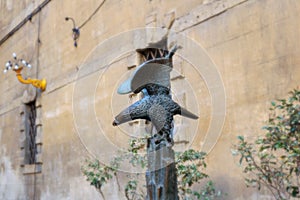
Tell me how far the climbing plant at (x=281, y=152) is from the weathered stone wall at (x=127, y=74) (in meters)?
0.37

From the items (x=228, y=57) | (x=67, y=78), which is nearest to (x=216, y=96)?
(x=228, y=57)

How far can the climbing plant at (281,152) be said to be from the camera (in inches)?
126

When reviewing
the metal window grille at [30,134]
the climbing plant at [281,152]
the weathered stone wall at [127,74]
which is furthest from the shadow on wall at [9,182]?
the climbing plant at [281,152]

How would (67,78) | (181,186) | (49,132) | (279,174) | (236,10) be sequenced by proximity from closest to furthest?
(279,174)
(181,186)
(236,10)
(67,78)
(49,132)

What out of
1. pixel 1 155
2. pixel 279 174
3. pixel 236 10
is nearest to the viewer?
pixel 279 174

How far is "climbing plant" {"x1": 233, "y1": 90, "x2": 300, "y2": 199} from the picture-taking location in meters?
3.20

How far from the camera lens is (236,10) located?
14.6ft

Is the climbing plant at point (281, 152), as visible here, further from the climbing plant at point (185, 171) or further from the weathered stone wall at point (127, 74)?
the climbing plant at point (185, 171)

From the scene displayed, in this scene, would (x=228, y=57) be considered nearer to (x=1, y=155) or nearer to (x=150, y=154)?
(x=150, y=154)

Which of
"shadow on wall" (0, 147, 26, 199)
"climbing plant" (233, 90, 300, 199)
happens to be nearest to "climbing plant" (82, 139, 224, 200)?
"climbing plant" (233, 90, 300, 199)

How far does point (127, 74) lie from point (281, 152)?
2798 millimetres

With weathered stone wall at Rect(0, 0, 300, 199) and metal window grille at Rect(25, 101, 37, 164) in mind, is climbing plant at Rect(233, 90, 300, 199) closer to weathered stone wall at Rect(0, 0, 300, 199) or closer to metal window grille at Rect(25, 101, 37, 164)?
weathered stone wall at Rect(0, 0, 300, 199)

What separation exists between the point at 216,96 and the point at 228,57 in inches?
29.9

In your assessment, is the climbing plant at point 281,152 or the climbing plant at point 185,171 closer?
the climbing plant at point 281,152
